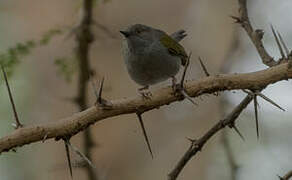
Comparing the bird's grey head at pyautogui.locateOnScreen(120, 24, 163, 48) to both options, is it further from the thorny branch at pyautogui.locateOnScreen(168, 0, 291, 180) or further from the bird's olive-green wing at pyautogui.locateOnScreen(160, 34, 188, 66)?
the thorny branch at pyautogui.locateOnScreen(168, 0, 291, 180)

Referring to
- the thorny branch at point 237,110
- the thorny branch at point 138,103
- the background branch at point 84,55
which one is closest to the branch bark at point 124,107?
the thorny branch at point 138,103

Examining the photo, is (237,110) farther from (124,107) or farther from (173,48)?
(173,48)

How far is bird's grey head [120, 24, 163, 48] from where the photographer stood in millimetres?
5605

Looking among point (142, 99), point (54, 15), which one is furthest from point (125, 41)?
point (54, 15)

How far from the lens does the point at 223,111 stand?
18.1ft

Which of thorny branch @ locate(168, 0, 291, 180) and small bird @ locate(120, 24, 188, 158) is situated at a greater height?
thorny branch @ locate(168, 0, 291, 180)

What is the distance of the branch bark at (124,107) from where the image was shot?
3271 mm

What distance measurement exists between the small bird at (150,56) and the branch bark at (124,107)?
172cm

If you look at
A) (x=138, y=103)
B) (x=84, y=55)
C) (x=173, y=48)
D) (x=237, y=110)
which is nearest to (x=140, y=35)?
(x=173, y=48)

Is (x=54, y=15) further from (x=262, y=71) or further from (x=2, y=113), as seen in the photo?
(x=262, y=71)

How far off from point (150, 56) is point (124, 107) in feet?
6.94

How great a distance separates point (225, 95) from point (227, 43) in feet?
13.6

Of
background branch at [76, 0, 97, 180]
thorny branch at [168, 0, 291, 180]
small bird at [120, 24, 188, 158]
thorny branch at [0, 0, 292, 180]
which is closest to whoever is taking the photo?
thorny branch at [0, 0, 292, 180]

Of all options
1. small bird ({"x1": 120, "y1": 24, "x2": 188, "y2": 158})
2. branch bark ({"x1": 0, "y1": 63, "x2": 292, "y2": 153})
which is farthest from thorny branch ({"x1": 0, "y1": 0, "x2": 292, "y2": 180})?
small bird ({"x1": 120, "y1": 24, "x2": 188, "y2": 158})
